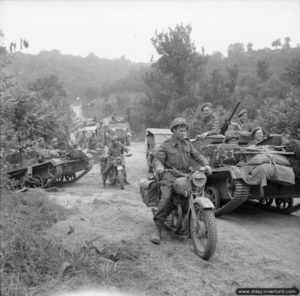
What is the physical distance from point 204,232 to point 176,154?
1.16 m

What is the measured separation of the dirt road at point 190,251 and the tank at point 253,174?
18.8 inches

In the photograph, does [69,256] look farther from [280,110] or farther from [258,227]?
[280,110]

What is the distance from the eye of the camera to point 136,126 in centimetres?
4025

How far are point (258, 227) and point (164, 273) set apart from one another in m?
2.89

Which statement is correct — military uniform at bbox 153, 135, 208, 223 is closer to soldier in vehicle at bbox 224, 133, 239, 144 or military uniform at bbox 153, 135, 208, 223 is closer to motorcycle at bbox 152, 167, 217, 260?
motorcycle at bbox 152, 167, 217, 260

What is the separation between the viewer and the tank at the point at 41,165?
411 inches

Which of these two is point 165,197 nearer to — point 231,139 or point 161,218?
point 161,218

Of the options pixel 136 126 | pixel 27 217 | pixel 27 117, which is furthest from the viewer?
pixel 136 126

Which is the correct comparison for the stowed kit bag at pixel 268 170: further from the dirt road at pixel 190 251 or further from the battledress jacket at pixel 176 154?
the battledress jacket at pixel 176 154

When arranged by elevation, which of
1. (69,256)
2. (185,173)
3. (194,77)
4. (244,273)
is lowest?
(244,273)

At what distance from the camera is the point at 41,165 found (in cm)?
1063

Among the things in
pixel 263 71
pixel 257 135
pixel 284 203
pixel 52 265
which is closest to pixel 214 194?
pixel 257 135

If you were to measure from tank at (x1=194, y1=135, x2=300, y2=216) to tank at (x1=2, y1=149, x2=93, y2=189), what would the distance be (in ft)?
16.2

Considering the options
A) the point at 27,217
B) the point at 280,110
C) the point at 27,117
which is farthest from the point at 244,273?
the point at 280,110
